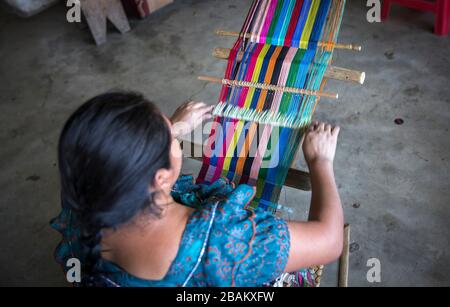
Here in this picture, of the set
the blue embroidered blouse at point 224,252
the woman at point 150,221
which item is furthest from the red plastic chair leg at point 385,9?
the blue embroidered blouse at point 224,252

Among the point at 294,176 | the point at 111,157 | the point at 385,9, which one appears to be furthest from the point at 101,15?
the point at 111,157

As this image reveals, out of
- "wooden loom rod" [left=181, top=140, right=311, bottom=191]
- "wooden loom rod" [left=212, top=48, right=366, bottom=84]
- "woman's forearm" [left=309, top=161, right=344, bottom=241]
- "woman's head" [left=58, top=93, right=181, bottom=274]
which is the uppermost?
"woman's head" [left=58, top=93, right=181, bottom=274]

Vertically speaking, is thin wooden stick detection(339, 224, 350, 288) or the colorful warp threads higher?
the colorful warp threads

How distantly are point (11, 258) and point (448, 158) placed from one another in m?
2.89

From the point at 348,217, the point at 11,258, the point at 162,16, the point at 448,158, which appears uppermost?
the point at 162,16

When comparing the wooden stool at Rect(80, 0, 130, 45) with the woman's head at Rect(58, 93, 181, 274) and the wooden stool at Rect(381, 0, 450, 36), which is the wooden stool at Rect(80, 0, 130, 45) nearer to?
the wooden stool at Rect(381, 0, 450, 36)

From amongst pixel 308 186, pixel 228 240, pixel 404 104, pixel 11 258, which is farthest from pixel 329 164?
pixel 11 258

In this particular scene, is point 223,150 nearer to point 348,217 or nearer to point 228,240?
point 228,240

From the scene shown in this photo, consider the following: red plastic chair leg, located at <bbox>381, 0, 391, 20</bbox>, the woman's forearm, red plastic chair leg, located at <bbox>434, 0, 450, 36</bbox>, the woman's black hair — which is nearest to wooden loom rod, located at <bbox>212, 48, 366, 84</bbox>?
the woman's forearm

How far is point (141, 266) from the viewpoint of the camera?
1.19m

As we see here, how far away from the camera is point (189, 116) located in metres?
1.86

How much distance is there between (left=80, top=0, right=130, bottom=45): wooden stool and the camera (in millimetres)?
4098

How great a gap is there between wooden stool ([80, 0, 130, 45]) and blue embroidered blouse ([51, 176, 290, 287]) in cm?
339

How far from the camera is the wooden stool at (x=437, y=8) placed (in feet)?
11.6
